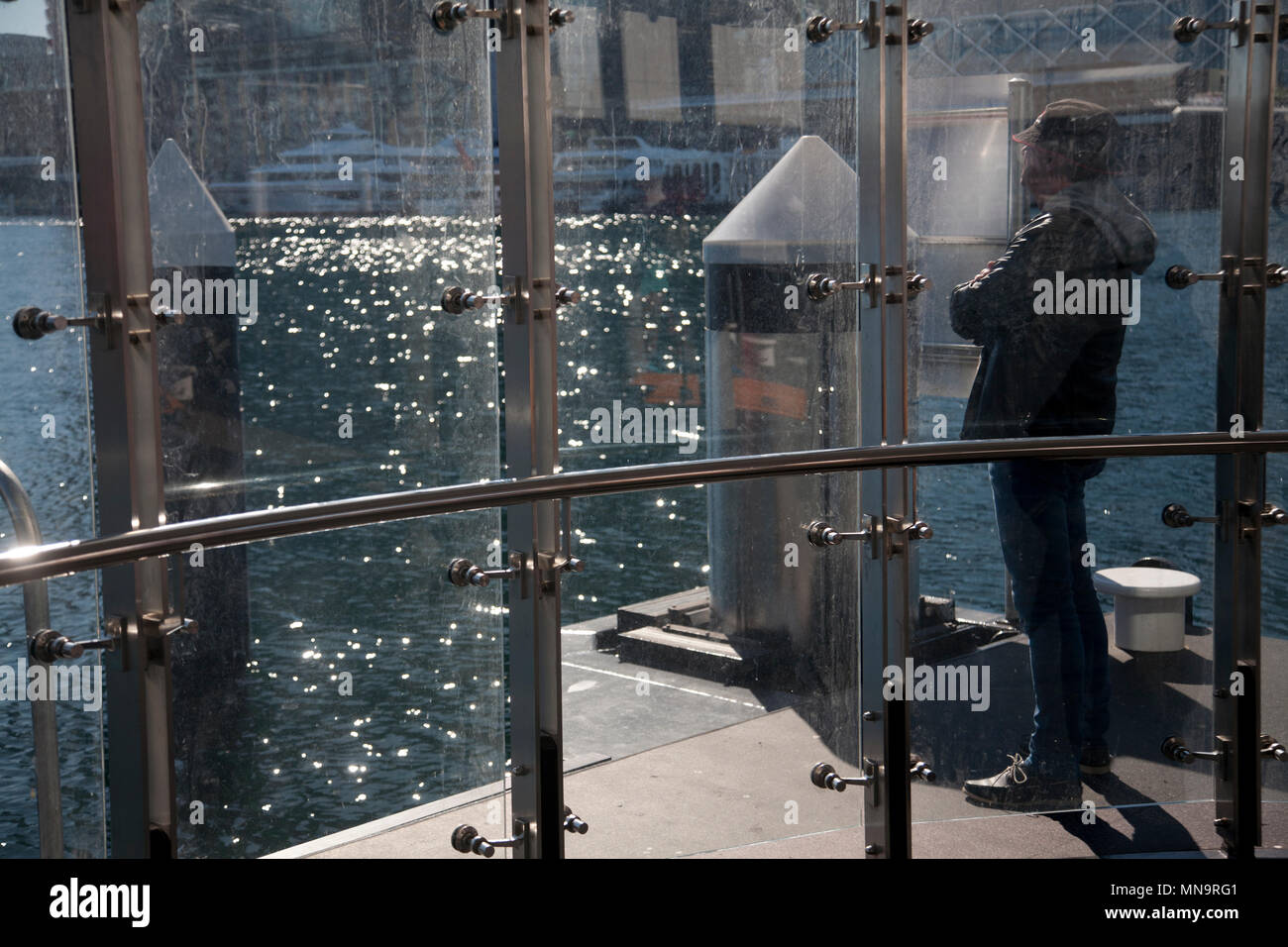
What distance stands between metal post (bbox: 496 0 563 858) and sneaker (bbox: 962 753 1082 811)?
962 mm

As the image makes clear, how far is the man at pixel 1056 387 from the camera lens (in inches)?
121

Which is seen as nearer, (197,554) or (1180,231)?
(197,554)

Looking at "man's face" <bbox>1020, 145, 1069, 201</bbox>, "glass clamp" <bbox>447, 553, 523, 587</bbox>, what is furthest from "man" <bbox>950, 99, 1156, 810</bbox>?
"glass clamp" <bbox>447, 553, 523, 587</bbox>

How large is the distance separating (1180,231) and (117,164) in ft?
6.88

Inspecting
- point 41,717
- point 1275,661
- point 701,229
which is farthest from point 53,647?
point 1275,661

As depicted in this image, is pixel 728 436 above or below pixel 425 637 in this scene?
above

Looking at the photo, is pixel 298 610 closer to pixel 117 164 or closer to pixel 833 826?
pixel 117 164

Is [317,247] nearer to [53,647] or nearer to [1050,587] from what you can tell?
[53,647]

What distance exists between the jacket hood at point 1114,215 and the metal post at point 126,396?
6.00 ft

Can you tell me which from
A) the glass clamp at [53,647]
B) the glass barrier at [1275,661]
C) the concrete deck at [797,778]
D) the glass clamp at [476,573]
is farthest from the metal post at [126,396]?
the glass barrier at [1275,661]

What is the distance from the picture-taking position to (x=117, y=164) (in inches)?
87.6

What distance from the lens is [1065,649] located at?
318 cm
